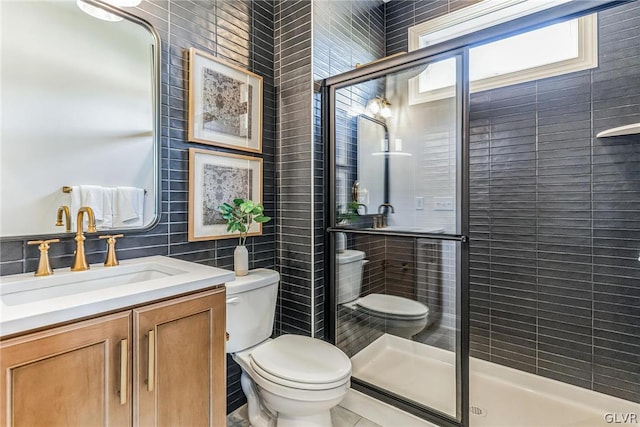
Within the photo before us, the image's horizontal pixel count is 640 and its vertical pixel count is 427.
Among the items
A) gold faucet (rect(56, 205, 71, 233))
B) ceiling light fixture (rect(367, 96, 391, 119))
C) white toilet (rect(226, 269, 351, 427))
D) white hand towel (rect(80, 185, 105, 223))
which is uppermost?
ceiling light fixture (rect(367, 96, 391, 119))

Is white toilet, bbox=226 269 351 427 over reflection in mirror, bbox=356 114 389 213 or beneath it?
beneath

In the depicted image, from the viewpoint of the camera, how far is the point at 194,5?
1.55m

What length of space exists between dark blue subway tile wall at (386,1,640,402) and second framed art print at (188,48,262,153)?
1.43m

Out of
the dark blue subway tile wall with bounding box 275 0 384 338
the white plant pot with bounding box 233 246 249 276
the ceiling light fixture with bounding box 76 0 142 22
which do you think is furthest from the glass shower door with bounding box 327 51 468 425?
the ceiling light fixture with bounding box 76 0 142 22

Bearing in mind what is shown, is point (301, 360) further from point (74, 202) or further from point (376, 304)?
point (74, 202)

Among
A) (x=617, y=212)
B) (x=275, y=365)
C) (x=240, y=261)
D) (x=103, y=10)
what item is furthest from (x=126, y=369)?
(x=617, y=212)

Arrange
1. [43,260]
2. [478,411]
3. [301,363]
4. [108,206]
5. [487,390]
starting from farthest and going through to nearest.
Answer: [487,390], [478,411], [301,363], [108,206], [43,260]

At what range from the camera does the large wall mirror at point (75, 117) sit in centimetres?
108

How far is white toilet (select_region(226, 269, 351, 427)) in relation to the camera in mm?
1297

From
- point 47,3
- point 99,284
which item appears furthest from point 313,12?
point 99,284

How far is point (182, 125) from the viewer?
1511 mm

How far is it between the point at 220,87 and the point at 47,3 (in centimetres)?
70

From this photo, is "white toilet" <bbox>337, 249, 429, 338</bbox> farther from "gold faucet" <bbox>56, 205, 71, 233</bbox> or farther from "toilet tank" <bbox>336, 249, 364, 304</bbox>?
"gold faucet" <bbox>56, 205, 71, 233</bbox>

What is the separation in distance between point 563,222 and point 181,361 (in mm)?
2056
